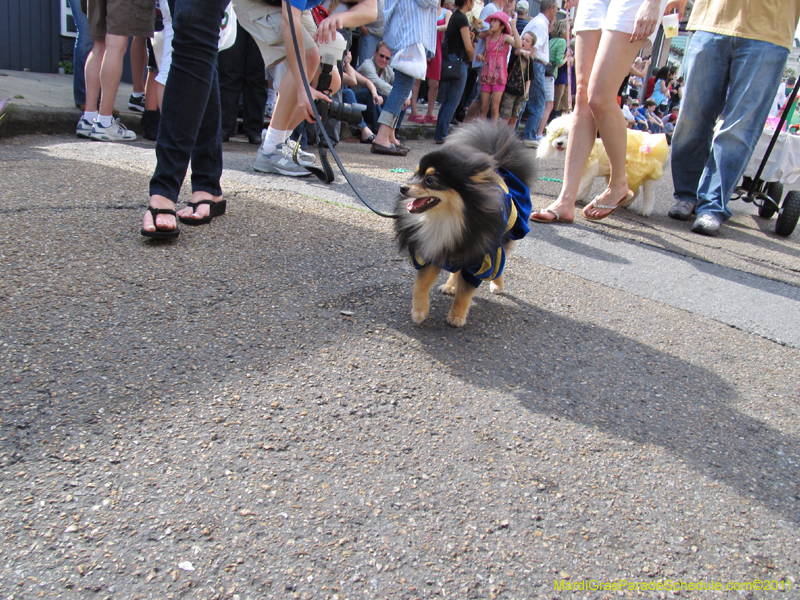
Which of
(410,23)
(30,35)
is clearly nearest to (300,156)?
(410,23)

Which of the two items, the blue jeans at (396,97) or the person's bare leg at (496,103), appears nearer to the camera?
the blue jeans at (396,97)

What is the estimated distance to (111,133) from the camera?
5.25 m

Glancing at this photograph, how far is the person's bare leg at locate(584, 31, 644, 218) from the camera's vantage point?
12.4 ft

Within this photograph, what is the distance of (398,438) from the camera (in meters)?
1.71

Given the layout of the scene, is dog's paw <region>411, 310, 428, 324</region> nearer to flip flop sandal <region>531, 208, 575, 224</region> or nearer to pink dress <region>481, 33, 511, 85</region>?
flip flop sandal <region>531, 208, 575, 224</region>

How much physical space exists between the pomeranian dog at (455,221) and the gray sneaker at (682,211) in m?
3.40

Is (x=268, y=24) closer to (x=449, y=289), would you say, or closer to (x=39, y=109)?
(x=449, y=289)

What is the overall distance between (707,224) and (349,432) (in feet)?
13.7

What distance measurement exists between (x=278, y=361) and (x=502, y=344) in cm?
98

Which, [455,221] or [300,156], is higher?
[455,221]

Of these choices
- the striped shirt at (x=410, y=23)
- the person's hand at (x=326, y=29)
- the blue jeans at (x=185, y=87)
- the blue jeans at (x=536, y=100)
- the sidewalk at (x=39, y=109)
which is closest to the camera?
the blue jeans at (x=185, y=87)

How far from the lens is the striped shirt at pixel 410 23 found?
652 cm

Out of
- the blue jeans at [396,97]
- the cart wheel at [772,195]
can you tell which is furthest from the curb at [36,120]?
the cart wheel at [772,195]

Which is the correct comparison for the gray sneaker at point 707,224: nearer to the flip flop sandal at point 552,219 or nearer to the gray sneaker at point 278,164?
the flip flop sandal at point 552,219
